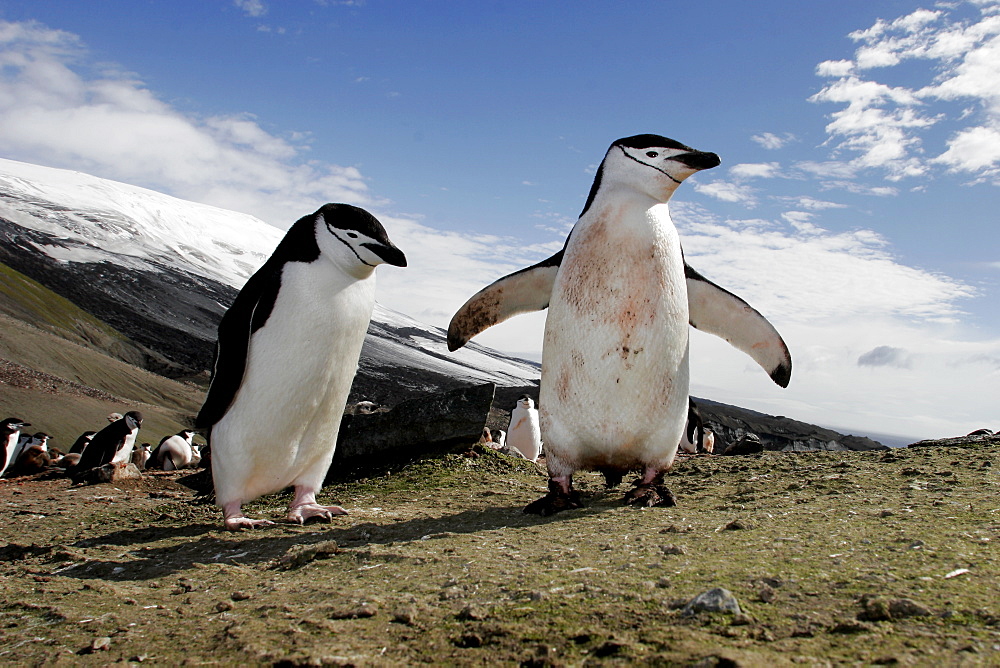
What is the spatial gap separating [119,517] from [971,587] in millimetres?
4518

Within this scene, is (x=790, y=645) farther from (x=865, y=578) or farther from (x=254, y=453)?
(x=254, y=453)

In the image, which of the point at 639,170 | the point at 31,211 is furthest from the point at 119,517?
the point at 31,211

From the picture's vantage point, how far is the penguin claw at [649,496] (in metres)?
3.82

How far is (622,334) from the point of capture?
3.90m

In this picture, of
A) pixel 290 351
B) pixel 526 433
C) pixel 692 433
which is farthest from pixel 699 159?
pixel 692 433

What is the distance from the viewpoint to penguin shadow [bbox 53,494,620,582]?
2934 mm

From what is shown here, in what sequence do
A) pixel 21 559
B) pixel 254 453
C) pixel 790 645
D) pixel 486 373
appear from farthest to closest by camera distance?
pixel 486 373 → pixel 254 453 → pixel 21 559 → pixel 790 645

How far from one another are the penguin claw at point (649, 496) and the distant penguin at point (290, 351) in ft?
5.64

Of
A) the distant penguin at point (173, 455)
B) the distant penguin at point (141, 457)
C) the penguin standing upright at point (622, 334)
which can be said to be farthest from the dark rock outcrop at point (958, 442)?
the distant penguin at point (141, 457)

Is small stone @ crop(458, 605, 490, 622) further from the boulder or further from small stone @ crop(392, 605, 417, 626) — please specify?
the boulder

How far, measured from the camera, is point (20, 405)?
20.3m

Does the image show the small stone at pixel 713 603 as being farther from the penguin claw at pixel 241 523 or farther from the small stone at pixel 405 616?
the penguin claw at pixel 241 523

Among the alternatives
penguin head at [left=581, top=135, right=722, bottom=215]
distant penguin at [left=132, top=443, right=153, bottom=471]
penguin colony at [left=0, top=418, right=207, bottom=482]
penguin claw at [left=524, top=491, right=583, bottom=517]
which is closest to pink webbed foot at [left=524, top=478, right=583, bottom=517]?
penguin claw at [left=524, top=491, right=583, bottom=517]

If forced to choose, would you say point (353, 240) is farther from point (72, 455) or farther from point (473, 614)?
point (72, 455)
